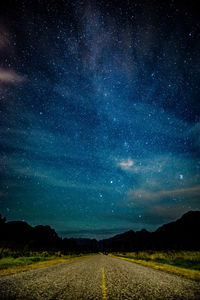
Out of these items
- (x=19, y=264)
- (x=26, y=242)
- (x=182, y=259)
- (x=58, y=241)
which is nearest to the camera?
(x=19, y=264)

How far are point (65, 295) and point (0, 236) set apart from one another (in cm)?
5918

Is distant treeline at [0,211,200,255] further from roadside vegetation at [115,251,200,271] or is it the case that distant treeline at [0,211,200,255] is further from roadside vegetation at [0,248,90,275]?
roadside vegetation at [115,251,200,271]

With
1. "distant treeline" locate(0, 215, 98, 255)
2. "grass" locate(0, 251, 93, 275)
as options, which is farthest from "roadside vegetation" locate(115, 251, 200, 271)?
"distant treeline" locate(0, 215, 98, 255)

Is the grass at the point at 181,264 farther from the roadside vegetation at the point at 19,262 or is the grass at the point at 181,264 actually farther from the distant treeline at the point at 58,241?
the distant treeline at the point at 58,241

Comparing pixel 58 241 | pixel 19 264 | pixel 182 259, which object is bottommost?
pixel 182 259

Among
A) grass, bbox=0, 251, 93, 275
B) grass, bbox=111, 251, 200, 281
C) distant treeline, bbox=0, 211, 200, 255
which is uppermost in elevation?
distant treeline, bbox=0, 211, 200, 255

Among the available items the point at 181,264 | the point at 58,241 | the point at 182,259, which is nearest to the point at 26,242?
the point at 58,241

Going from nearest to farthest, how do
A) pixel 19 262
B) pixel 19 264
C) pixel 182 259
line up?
pixel 19 264 < pixel 19 262 < pixel 182 259

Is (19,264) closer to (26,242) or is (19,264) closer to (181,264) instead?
(181,264)

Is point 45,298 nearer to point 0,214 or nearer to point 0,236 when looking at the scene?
point 0,214

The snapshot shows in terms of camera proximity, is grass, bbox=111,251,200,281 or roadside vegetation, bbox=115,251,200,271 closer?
grass, bbox=111,251,200,281

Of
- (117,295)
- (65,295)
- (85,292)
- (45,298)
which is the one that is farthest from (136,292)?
(45,298)

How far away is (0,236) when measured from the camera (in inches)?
2135

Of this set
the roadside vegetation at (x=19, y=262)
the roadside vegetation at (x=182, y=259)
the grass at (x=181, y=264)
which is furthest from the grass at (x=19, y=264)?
the roadside vegetation at (x=182, y=259)
